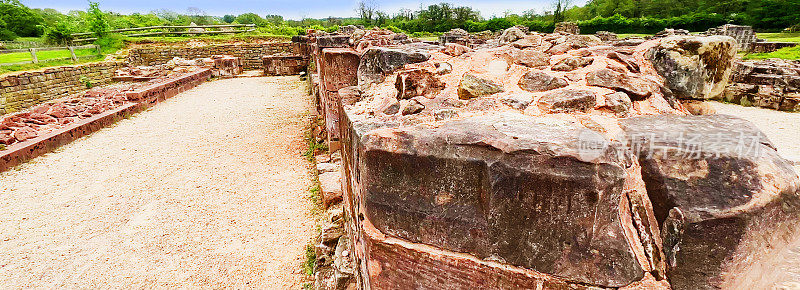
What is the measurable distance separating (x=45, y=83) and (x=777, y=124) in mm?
21508

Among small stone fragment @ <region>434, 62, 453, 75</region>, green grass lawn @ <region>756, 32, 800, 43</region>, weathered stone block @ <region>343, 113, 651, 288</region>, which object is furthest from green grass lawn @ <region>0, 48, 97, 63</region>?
green grass lawn @ <region>756, 32, 800, 43</region>

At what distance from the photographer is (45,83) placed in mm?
13164

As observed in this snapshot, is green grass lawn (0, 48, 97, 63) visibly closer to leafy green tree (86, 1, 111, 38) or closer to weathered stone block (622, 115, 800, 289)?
leafy green tree (86, 1, 111, 38)

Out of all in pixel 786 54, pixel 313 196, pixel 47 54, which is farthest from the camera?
pixel 47 54

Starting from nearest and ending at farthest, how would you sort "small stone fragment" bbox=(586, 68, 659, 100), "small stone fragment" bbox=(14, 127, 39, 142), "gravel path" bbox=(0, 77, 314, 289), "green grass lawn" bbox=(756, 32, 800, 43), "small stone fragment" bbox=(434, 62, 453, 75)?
"small stone fragment" bbox=(586, 68, 659, 100) < "small stone fragment" bbox=(434, 62, 453, 75) < "gravel path" bbox=(0, 77, 314, 289) < "small stone fragment" bbox=(14, 127, 39, 142) < "green grass lawn" bbox=(756, 32, 800, 43)

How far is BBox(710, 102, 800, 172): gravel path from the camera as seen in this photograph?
20.7 feet

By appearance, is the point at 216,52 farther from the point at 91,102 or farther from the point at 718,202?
the point at 718,202

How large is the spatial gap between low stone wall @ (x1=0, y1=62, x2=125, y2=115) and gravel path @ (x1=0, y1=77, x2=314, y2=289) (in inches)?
299

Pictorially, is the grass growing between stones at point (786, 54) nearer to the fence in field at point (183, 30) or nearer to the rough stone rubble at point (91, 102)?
the rough stone rubble at point (91, 102)

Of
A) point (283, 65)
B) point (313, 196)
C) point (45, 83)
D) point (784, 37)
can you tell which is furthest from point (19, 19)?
point (784, 37)

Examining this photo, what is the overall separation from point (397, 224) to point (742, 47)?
23.7 metres

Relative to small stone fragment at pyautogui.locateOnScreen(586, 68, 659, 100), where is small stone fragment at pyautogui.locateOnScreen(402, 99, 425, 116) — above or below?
below

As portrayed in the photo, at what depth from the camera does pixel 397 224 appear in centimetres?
156

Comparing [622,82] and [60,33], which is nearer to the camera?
[622,82]
